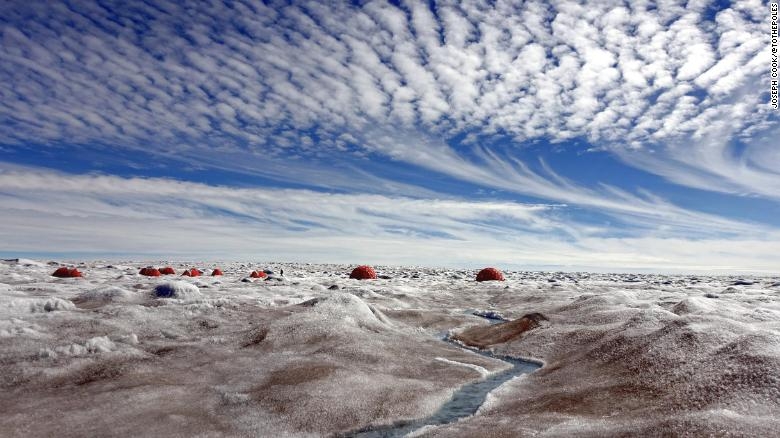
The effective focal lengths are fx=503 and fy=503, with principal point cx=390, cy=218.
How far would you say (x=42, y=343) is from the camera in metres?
5.64

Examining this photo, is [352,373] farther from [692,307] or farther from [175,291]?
[175,291]

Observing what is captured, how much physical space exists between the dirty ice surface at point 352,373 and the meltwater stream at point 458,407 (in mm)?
72

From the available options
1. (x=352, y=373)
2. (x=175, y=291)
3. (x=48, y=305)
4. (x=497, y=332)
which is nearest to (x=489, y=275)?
(x=497, y=332)

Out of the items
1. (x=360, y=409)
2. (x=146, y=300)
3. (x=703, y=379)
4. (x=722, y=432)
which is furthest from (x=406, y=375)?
(x=146, y=300)

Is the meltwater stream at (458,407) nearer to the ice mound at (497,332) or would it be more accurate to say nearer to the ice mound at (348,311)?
the ice mound at (497,332)

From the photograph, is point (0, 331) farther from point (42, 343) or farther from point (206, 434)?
point (206, 434)

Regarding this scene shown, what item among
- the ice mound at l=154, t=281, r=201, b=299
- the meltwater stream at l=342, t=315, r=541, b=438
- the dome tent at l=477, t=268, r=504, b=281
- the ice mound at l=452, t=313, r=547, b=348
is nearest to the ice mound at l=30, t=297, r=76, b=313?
the ice mound at l=154, t=281, r=201, b=299

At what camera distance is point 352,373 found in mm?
4957

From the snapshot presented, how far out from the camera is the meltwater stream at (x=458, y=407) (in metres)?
3.75

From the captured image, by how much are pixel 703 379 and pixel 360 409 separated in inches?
105

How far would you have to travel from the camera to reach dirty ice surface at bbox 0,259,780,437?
354 cm

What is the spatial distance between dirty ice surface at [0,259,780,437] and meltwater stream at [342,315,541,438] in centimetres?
7

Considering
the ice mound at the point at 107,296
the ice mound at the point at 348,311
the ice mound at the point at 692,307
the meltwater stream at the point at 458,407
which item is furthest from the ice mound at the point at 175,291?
the ice mound at the point at 692,307

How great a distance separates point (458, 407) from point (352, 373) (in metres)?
1.16
